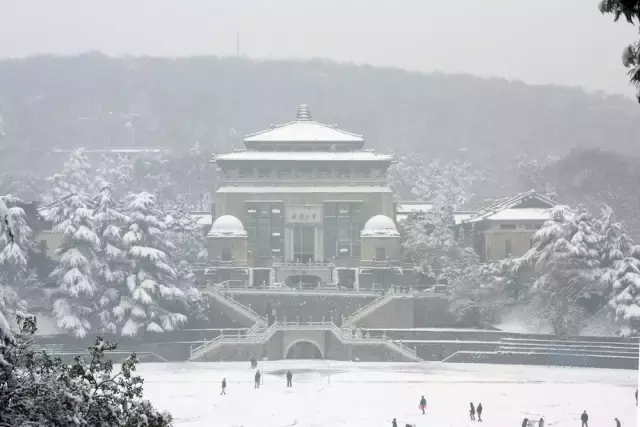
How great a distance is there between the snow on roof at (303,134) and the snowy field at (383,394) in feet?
41.8

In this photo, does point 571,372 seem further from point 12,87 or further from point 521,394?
point 12,87

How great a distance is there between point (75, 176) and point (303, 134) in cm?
874

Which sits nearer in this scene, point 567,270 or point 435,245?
point 567,270

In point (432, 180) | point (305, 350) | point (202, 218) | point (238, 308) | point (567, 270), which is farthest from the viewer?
point (432, 180)

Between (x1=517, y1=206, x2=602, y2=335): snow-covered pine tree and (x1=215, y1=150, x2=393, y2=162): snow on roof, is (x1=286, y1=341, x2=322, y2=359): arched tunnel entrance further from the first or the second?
(x1=215, y1=150, x2=393, y2=162): snow on roof

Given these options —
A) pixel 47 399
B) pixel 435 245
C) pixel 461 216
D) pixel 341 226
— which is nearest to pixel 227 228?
pixel 341 226

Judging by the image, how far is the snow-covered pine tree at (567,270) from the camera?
3236 cm

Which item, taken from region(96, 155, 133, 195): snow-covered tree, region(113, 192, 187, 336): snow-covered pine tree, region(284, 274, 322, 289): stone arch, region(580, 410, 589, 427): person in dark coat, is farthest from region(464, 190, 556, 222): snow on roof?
Answer: region(96, 155, 133, 195): snow-covered tree

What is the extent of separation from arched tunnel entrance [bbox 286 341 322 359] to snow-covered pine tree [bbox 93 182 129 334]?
4.83 meters

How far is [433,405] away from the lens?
2539cm

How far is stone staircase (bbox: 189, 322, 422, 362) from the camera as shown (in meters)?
31.3

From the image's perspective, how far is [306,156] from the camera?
4038 centimetres

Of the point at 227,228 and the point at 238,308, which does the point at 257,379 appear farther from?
the point at 227,228

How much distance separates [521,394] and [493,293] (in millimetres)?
8031
